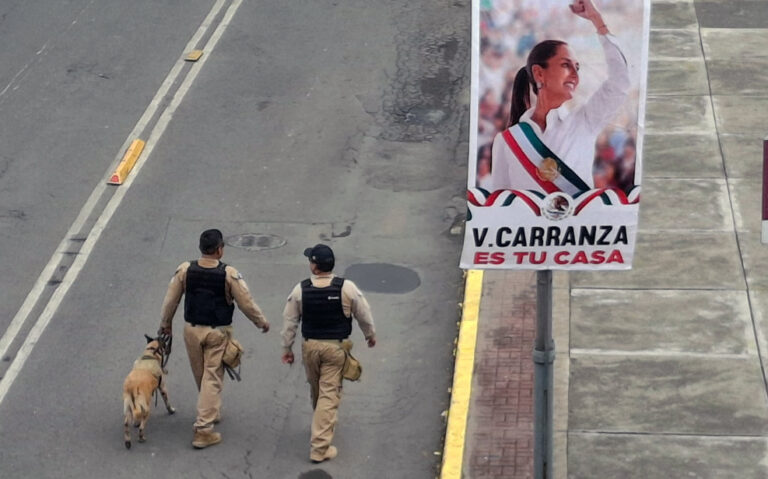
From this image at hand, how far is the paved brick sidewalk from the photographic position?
36.1 feet

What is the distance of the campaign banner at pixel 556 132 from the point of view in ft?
25.9

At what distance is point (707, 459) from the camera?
10867 mm

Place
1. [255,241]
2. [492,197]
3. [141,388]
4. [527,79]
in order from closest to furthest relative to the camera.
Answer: [527,79]
[492,197]
[141,388]
[255,241]

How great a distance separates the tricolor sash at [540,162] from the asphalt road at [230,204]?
3488mm

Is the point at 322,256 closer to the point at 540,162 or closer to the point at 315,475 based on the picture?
the point at 315,475

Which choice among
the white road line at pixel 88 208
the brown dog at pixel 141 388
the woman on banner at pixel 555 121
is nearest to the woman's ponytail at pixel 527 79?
the woman on banner at pixel 555 121

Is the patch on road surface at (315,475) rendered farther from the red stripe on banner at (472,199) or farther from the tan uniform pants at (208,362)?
the red stripe on banner at (472,199)

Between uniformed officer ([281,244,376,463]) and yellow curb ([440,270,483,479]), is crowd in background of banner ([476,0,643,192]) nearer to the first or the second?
uniformed officer ([281,244,376,463])

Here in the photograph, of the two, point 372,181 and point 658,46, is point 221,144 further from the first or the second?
point 658,46

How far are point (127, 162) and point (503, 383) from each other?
6.29 m

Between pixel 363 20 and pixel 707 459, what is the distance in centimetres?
1193

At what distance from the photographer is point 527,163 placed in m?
8.23

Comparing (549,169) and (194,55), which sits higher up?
(549,169)

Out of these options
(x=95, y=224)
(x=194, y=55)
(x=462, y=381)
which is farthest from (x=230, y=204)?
(x=194, y=55)
